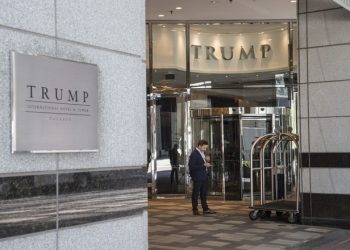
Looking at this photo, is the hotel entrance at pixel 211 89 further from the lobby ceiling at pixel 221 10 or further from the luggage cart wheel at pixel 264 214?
the luggage cart wheel at pixel 264 214

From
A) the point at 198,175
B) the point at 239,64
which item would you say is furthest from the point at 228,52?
the point at 198,175

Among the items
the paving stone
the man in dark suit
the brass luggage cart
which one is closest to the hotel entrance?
the brass luggage cart

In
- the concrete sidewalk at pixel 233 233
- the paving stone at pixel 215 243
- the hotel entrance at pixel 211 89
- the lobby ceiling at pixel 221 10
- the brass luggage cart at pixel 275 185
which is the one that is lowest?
the concrete sidewalk at pixel 233 233

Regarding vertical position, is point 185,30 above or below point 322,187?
above

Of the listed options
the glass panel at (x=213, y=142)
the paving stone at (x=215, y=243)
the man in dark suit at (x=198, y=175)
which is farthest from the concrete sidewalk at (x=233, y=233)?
the glass panel at (x=213, y=142)

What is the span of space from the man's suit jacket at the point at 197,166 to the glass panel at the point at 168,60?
393 centimetres

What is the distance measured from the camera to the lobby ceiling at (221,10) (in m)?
12.8

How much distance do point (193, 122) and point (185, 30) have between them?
2.51m

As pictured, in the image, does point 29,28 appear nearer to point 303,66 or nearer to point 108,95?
point 108,95

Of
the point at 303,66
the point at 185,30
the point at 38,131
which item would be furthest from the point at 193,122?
the point at 38,131

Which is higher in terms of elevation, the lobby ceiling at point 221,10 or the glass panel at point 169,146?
the lobby ceiling at point 221,10

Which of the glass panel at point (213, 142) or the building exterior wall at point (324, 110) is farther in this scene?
the glass panel at point (213, 142)

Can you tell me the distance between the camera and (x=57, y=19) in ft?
13.7

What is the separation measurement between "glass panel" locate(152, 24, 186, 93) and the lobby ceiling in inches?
18.5
